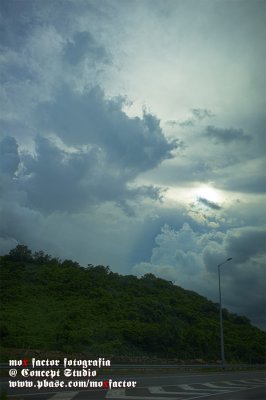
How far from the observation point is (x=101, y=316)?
52469 millimetres

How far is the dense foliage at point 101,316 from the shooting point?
43188 millimetres

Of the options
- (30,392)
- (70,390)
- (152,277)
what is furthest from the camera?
(152,277)

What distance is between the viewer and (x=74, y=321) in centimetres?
4741

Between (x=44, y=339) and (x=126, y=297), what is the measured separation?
2459 centimetres

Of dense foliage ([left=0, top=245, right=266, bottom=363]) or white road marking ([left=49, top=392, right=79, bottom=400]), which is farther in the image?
dense foliage ([left=0, top=245, right=266, bottom=363])

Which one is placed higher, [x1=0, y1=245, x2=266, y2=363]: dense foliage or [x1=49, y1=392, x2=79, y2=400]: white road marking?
[x1=0, y1=245, x2=266, y2=363]: dense foliage

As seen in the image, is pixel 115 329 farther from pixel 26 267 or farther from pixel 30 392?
pixel 30 392

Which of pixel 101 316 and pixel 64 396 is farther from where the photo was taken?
pixel 101 316

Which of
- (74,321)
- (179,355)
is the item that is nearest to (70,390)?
(74,321)

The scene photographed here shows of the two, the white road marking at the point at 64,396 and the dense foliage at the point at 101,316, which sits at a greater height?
the dense foliage at the point at 101,316

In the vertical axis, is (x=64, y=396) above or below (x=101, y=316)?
below

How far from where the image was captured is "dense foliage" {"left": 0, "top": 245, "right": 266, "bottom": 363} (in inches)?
1700

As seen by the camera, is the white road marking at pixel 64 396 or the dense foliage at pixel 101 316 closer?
the white road marking at pixel 64 396

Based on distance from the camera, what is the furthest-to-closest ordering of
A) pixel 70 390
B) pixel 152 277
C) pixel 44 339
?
pixel 152 277
pixel 44 339
pixel 70 390
